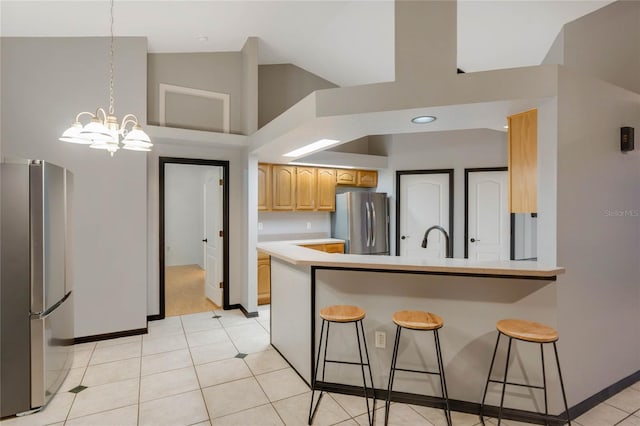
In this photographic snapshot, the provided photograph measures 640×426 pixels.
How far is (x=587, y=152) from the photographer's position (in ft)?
7.70

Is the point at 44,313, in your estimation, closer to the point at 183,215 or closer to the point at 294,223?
the point at 294,223

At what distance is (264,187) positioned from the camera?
490cm

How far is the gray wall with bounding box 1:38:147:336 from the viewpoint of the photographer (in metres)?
3.27

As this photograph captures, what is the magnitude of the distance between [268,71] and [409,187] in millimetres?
2966

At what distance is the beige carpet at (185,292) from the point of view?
15.6 ft

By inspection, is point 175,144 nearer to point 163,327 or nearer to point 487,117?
point 163,327

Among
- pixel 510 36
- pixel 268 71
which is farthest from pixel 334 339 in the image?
pixel 268 71

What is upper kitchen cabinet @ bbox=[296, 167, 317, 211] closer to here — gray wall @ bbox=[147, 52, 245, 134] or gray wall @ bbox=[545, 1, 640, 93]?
gray wall @ bbox=[147, 52, 245, 134]

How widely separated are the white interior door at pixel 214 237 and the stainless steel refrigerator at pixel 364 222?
1978mm

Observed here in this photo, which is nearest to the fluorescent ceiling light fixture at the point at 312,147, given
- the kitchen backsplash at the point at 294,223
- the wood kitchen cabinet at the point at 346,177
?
the kitchen backsplash at the point at 294,223

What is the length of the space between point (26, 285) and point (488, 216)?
5309mm

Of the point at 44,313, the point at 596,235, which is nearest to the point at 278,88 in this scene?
the point at 44,313

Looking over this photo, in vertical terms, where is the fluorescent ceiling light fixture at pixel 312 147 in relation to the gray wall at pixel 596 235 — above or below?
above

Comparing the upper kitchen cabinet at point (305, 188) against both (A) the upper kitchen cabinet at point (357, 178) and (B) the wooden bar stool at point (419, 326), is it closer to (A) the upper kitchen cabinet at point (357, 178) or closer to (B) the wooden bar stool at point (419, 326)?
(A) the upper kitchen cabinet at point (357, 178)
